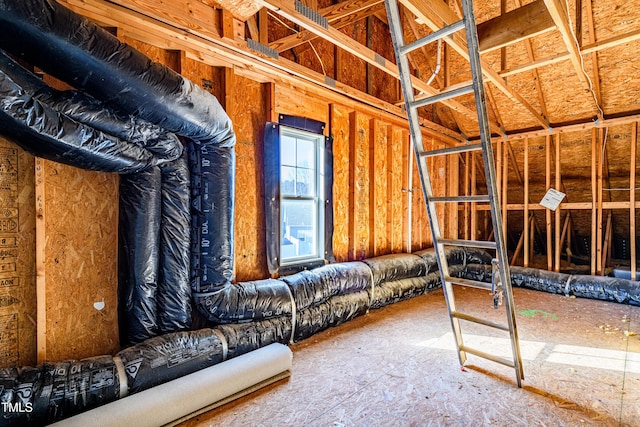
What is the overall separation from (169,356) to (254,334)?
65 centimetres

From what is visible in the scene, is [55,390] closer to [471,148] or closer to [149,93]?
[149,93]

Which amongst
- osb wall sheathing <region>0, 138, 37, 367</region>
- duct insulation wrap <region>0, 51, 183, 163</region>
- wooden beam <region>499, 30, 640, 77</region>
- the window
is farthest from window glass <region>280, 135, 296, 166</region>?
wooden beam <region>499, 30, 640, 77</region>

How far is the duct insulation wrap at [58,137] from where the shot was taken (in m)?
1.52

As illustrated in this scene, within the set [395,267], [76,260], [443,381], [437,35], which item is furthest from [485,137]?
[76,260]

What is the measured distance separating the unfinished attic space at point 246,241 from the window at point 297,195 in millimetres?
25

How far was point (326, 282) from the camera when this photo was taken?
315 cm

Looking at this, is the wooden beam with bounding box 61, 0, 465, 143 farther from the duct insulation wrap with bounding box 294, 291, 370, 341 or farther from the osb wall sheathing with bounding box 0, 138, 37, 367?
the duct insulation wrap with bounding box 294, 291, 370, 341

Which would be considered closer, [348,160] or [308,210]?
[308,210]

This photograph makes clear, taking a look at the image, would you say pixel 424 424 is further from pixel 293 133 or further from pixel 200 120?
pixel 293 133

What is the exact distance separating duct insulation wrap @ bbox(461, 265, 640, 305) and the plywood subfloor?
889mm

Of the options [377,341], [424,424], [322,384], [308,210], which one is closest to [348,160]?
[308,210]

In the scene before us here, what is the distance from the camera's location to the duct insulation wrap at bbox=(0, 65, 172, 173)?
1.52 metres

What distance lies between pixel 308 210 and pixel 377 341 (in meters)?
1.59

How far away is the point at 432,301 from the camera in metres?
4.18
